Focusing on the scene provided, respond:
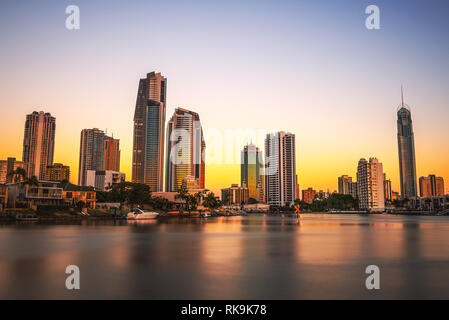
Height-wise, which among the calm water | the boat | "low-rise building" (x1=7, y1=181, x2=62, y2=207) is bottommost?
the calm water

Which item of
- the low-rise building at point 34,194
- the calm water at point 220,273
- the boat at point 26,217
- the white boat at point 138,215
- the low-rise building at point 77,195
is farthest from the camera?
the low-rise building at point 77,195

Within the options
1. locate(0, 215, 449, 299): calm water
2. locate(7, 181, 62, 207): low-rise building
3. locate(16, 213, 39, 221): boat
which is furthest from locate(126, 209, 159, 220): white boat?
locate(0, 215, 449, 299): calm water

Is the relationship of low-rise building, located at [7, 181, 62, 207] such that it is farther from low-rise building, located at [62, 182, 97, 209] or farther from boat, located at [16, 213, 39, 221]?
boat, located at [16, 213, 39, 221]

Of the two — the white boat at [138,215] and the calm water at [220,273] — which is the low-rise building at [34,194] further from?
the calm water at [220,273]

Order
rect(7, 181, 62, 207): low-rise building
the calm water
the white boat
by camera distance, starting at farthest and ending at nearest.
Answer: the white boat < rect(7, 181, 62, 207): low-rise building < the calm water

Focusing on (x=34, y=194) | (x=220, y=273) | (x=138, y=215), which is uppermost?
(x=34, y=194)

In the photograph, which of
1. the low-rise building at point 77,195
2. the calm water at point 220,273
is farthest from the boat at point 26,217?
the calm water at point 220,273

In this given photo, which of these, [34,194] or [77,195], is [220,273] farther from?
[77,195]

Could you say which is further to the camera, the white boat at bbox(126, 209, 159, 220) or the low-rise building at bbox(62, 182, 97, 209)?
the low-rise building at bbox(62, 182, 97, 209)

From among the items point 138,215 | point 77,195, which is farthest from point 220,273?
point 77,195

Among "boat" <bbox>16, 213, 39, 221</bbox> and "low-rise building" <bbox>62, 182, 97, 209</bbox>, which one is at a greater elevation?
"low-rise building" <bbox>62, 182, 97, 209</bbox>
